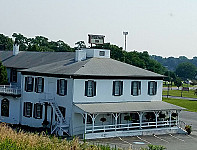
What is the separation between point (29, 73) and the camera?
4200 cm

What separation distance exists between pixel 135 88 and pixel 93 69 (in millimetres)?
4987

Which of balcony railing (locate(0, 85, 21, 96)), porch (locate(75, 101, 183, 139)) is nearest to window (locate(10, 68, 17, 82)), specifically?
balcony railing (locate(0, 85, 21, 96))

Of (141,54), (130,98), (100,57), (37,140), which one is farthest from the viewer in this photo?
(141,54)

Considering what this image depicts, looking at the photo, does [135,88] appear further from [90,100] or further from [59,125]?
[59,125]

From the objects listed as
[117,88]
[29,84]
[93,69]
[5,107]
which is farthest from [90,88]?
[5,107]

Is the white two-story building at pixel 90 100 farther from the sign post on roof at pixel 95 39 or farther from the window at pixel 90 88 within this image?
the sign post on roof at pixel 95 39

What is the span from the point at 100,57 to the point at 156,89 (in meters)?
6.82

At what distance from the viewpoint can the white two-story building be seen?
3772 cm

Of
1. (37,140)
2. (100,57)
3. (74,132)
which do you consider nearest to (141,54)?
(100,57)

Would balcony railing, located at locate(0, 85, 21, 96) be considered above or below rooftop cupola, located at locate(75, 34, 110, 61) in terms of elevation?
below

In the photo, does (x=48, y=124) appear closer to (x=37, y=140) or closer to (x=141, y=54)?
(x=37, y=140)

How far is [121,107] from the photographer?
39.2m

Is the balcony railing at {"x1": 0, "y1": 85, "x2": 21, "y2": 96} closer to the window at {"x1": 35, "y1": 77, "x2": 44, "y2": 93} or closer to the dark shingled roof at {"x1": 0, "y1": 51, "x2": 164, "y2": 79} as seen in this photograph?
the dark shingled roof at {"x1": 0, "y1": 51, "x2": 164, "y2": 79}

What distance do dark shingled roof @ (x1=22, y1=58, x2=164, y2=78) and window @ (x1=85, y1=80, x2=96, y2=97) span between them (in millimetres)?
808
